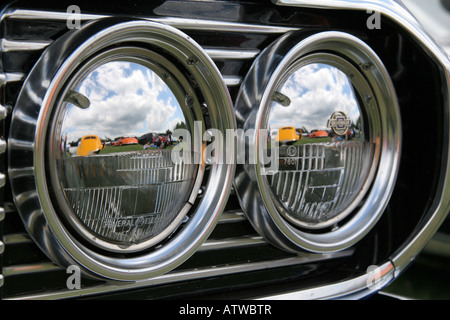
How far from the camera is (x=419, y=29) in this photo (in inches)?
43.8

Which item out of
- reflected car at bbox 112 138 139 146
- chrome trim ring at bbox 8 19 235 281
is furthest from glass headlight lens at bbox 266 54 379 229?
reflected car at bbox 112 138 139 146

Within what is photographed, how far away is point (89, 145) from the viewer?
0.84 meters

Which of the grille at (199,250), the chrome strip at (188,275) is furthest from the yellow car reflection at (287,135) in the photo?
the chrome strip at (188,275)

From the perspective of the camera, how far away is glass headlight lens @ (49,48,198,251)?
2.73 feet

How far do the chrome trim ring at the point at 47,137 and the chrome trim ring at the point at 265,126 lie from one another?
4 centimetres

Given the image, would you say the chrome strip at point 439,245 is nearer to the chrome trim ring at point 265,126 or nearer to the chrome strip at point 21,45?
the chrome trim ring at point 265,126

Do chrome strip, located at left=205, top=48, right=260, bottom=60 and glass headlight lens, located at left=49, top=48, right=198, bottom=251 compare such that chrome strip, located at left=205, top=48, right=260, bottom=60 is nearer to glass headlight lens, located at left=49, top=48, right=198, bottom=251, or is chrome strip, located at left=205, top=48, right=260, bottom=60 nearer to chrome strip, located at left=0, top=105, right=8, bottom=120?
glass headlight lens, located at left=49, top=48, right=198, bottom=251

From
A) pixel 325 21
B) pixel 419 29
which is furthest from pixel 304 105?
pixel 419 29

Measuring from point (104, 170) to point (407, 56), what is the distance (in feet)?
2.34

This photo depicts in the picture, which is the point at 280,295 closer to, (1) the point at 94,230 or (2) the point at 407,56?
(1) the point at 94,230

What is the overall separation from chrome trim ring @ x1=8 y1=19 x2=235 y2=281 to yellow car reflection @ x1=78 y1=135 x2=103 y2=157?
5 centimetres

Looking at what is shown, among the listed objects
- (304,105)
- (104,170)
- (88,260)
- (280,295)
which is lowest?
(280,295)

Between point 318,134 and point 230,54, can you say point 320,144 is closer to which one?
point 318,134

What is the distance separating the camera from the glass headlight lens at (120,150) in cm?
83
